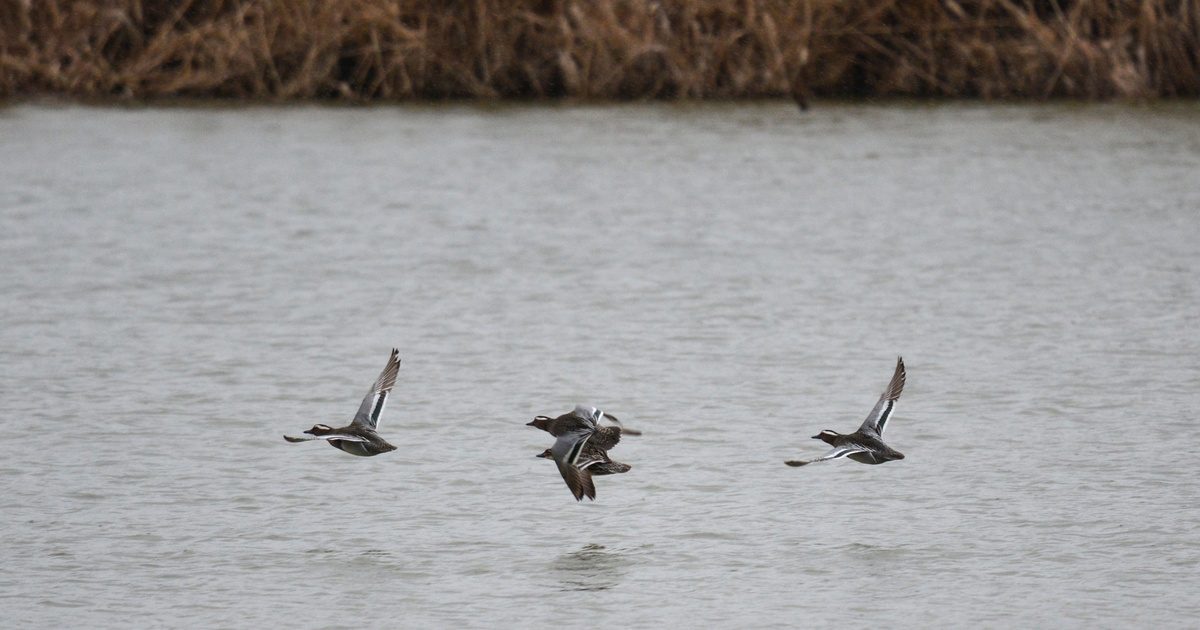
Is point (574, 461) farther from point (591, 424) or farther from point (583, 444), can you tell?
point (591, 424)

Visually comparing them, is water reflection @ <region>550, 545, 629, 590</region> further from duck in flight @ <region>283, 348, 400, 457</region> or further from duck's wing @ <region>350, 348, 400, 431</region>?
duck's wing @ <region>350, 348, 400, 431</region>

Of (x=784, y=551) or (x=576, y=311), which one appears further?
(x=576, y=311)

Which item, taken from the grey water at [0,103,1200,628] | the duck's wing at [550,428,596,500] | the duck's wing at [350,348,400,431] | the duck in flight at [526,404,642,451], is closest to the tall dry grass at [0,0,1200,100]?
the grey water at [0,103,1200,628]

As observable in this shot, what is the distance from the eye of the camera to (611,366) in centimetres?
928

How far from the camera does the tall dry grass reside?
17375 mm

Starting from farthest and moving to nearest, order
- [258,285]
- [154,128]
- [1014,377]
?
1. [154,128]
2. [258,285]
3. [1014,377]

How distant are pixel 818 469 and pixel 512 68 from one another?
11.5m

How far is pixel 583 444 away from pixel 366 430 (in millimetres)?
915

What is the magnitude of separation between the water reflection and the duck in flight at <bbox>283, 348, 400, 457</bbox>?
0.76 m

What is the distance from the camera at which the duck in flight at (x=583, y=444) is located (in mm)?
6137

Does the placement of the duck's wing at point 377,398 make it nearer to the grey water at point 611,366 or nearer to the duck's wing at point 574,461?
the grey water at point 611,366

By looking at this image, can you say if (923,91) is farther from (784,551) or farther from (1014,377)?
(784,551)

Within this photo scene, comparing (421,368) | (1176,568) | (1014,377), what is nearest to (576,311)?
(421,368)

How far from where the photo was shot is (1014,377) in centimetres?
891
